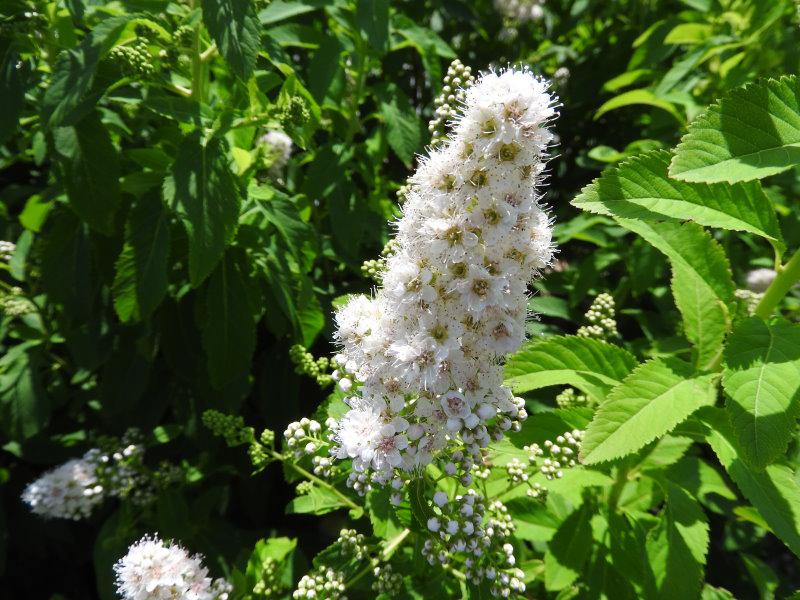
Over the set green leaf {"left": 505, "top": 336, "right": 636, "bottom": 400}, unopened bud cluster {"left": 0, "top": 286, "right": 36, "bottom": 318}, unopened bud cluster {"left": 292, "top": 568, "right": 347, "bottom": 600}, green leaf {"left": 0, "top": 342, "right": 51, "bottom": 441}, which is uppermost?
green leaf {"left": 505, "top": 336, "right": 636, "bottom": 400}

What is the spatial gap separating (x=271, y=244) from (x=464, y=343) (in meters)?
1.23

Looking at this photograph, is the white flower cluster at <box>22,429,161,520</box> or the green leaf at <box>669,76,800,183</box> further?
the white flower cluster at <box>22,429,161,520</box>

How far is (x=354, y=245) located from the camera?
8.65ft

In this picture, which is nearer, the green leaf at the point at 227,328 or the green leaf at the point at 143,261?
the green leaf at the point at 143,261

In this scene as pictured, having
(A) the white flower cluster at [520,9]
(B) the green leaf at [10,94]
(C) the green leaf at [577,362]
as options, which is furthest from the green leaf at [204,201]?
(A) the white flower cluster at [520,9]

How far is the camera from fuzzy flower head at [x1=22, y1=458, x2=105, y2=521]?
2506 mm

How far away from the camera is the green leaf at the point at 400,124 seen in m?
2.64

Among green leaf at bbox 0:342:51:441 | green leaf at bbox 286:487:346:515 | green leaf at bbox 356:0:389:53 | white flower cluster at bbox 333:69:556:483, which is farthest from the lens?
green leaf at bbox 0:342:51:441

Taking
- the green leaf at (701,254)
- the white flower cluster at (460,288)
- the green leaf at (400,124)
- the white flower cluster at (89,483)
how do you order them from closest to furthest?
the white flower cluster at (460,288)
the green leaf at (701,254)
the white flower cluster at (89,483)
the green leaf at (400,124)

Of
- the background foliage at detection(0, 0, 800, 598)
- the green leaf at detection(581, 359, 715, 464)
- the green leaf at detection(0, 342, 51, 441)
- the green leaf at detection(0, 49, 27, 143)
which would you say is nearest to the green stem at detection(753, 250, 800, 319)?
the background foliage at detection(0, 0, 800, 598)

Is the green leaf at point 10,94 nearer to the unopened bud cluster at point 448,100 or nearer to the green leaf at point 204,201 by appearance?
the green leaf at point 204,201

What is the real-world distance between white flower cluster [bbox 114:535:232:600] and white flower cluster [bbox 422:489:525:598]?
2.48 feet

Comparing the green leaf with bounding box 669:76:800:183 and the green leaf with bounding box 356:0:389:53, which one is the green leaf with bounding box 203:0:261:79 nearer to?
the green leaf with bounding box 356:0:389:53

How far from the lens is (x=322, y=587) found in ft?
5.39
